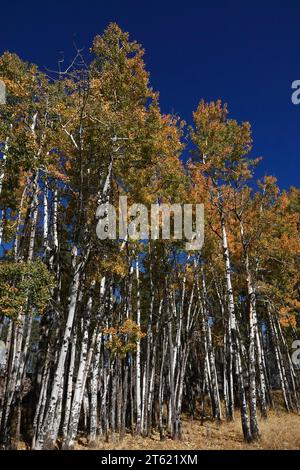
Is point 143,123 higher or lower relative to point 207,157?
lower

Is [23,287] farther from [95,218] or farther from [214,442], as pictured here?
[214,442]

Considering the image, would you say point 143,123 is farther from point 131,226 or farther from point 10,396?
point 10,396

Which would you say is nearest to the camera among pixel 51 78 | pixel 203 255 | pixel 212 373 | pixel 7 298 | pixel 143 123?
pixel 7 298

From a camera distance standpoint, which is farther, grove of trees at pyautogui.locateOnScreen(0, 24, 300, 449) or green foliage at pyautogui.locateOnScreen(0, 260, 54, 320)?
grove of trees at pyautogui.locateOnScreen(0, 24, 300, 449)

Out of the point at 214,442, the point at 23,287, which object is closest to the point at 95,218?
the point at 23,287

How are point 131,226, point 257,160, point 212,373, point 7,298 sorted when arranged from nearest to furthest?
1. point 7,298
2. point 131,226
3. point 257,160
4. point 212,373

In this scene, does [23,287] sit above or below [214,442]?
above

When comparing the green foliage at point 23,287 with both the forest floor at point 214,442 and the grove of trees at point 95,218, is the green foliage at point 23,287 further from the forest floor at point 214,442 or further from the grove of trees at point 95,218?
the forest floor at point 214,442

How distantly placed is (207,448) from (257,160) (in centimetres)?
1159

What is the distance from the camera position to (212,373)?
63.2ft

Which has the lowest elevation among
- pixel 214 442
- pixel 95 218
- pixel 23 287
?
pixel 214 442

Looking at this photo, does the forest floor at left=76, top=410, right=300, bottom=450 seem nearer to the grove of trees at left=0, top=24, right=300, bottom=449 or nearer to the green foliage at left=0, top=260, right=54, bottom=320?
the grove of trees at left=0, top=24, right=300, bottom=449

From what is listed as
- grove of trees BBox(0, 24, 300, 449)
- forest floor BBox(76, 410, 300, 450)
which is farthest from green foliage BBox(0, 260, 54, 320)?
forest floor BBox(76, 410, 300, 450)
